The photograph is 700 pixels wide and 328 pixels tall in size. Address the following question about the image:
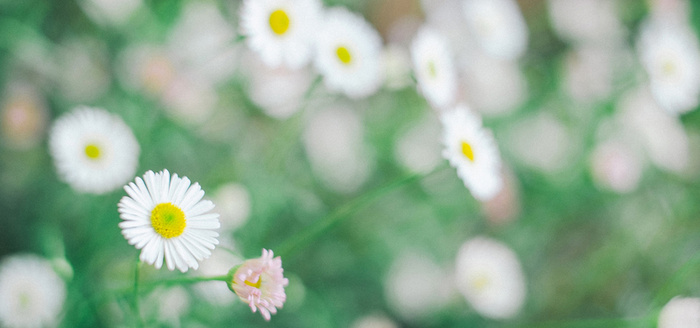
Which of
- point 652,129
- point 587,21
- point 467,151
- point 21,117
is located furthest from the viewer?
point 587,21

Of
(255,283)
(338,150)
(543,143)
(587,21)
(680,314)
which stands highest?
(587,21)

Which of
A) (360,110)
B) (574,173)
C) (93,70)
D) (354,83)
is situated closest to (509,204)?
(574,173)

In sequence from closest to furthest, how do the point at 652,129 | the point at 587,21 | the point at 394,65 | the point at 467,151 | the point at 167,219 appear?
the point at 167,219, the point at 467,151, the point at 394,65, the point at 652,129, the point at 587,21

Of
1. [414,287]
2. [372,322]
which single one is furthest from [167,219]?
[414,287]

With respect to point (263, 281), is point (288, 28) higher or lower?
higher

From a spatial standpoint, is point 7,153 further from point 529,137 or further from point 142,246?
point 529,137

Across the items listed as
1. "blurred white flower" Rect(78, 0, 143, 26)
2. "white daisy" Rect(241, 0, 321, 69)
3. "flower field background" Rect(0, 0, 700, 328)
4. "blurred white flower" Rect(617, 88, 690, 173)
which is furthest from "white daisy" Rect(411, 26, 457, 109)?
"blurred white flower" Rect(617, 88, 690, 173)

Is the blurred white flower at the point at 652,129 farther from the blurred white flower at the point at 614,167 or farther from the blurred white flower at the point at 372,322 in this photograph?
the blurred white flower at the point at 372,322

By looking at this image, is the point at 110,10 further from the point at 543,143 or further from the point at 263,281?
the point at 543,143
